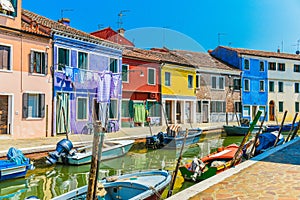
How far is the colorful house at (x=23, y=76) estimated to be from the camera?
1409 centimetres

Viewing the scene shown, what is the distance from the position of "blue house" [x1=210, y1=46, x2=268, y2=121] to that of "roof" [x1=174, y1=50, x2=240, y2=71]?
1150 millimetres

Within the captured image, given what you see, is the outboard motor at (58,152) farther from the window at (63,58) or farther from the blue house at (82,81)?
the window at (63,58)

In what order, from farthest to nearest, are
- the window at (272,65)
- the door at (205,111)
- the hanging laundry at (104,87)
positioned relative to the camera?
1. the window at (272,65)
2. the door at (205,111)
3. the hanging laundry at (104,87)

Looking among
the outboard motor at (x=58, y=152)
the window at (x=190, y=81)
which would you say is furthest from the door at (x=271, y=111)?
the outboard motor at (x=58, y=152)

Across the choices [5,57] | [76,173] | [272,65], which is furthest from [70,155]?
[272,65]

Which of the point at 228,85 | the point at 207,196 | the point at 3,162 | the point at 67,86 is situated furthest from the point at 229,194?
the point at 228,85

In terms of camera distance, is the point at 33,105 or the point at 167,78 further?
the point at 167,78

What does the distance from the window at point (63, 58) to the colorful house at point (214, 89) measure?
1276 centimetres

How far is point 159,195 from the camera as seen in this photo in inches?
245

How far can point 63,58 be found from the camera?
1650 centimetres

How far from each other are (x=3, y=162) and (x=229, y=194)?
6928mm

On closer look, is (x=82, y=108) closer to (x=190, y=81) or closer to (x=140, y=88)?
(x=140, y=88)

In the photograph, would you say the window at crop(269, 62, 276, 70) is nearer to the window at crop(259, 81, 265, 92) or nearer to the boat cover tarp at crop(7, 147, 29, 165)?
the window at crop(259, 81, 265, 92)

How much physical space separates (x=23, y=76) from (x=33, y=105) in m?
1.48
